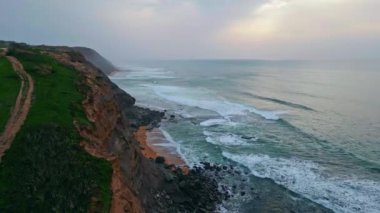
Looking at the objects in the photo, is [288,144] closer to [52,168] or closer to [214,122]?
[214,122]

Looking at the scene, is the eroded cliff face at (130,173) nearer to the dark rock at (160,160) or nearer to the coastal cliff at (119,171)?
the coastal cliff at (119,171)

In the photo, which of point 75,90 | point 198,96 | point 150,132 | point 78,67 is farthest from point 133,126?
point 198,96

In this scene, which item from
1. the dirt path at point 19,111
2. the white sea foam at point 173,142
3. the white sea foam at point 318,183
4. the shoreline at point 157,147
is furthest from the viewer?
the white sea foam at point 173,142

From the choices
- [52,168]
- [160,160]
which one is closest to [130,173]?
[52,168]

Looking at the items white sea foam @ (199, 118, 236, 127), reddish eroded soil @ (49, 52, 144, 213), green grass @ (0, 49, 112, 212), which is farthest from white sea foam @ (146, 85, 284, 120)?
green grass @ (0, 49, 112, 212)

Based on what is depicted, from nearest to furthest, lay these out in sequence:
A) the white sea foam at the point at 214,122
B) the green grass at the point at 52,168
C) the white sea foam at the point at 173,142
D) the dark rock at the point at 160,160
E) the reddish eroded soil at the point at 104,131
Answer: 1. the green grass at the point at 52,168
2. the reddish eroded soil at the point at 104,131
3. the dark rock at the point at 160,160
4. the white sea foam at the point at 173,142
5. the white sea foam at the point at 214,122

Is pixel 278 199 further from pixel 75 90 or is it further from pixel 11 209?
pixel 11 209

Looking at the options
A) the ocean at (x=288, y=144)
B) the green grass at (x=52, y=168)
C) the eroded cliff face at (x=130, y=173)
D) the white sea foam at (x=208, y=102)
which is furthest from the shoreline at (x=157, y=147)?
the green grass at (x=52, y=168)
